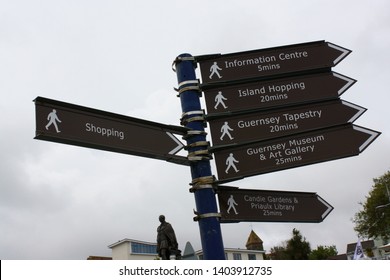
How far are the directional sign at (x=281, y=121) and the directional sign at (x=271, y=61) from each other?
2.14 feet

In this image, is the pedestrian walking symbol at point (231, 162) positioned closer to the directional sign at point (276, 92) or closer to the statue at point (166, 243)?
the directional sign at point (276, 92)

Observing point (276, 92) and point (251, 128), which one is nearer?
point (251, 128)

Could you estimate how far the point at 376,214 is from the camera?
47.5 meters

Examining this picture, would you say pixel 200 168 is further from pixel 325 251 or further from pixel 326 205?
pixel 325 251

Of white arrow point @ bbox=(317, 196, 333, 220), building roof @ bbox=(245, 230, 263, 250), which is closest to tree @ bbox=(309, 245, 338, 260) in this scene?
building roof @ bbox=(245, 230, 263, 250)

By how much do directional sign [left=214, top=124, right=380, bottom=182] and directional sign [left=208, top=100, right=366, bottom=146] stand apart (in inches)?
5.0

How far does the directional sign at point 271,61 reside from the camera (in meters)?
6.40

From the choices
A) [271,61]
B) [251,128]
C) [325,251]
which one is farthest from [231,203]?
[325,251]

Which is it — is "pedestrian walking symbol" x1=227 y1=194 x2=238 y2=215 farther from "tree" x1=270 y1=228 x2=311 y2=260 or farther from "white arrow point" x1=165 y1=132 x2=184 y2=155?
"tree" x1=270 y1=228 x2=311 y2=260

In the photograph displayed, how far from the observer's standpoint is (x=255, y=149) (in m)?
6.02

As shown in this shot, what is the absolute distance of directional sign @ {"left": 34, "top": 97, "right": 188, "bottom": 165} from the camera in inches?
192

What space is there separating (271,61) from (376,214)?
46166mm

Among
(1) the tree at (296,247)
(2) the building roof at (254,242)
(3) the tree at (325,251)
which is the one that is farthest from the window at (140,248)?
(2) the building roof at (254,242)

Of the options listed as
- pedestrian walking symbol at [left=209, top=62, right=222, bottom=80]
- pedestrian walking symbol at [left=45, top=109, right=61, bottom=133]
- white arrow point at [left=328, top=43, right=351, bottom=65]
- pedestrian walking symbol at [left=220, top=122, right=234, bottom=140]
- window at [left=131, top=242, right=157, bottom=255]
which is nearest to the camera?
pedestrian walking symbol at [left=45, top=109, right=61, bottom=133]
